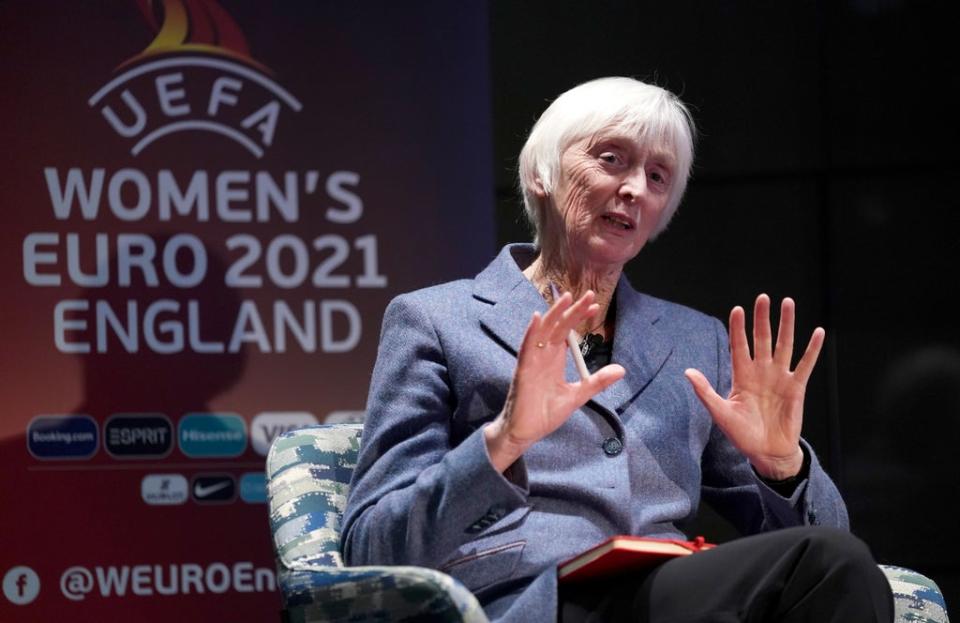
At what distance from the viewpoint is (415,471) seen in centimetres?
215

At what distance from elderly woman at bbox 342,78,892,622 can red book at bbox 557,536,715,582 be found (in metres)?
0.02

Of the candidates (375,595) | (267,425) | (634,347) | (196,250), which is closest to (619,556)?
(375,595)

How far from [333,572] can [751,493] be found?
82cm

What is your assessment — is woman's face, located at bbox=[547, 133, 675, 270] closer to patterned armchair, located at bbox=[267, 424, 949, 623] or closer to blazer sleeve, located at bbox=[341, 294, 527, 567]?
blazer sleeve, located at bbox=[341, 294, 527, 567]

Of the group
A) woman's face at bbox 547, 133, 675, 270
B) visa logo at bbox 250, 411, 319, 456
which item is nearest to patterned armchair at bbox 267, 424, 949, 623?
woman's face at bbox 547, 133, 675, 270

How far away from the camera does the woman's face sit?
2.43 meters

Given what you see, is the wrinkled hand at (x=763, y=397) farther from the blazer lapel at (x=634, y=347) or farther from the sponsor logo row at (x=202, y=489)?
the sponsor logo row at (x=202, y=489)

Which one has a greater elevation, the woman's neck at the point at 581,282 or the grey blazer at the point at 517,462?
the woman's neck at the point at 581,282

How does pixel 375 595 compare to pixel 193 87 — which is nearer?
pixel 375 595

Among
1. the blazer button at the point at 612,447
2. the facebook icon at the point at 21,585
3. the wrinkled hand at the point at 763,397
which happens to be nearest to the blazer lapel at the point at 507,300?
the blazer button at the point at 612,447

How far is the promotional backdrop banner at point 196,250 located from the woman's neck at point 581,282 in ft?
4.68

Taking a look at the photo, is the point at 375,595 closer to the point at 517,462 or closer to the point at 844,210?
the point at 517,462

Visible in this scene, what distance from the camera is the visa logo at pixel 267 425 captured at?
3.86 metres

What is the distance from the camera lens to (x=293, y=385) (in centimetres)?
389
